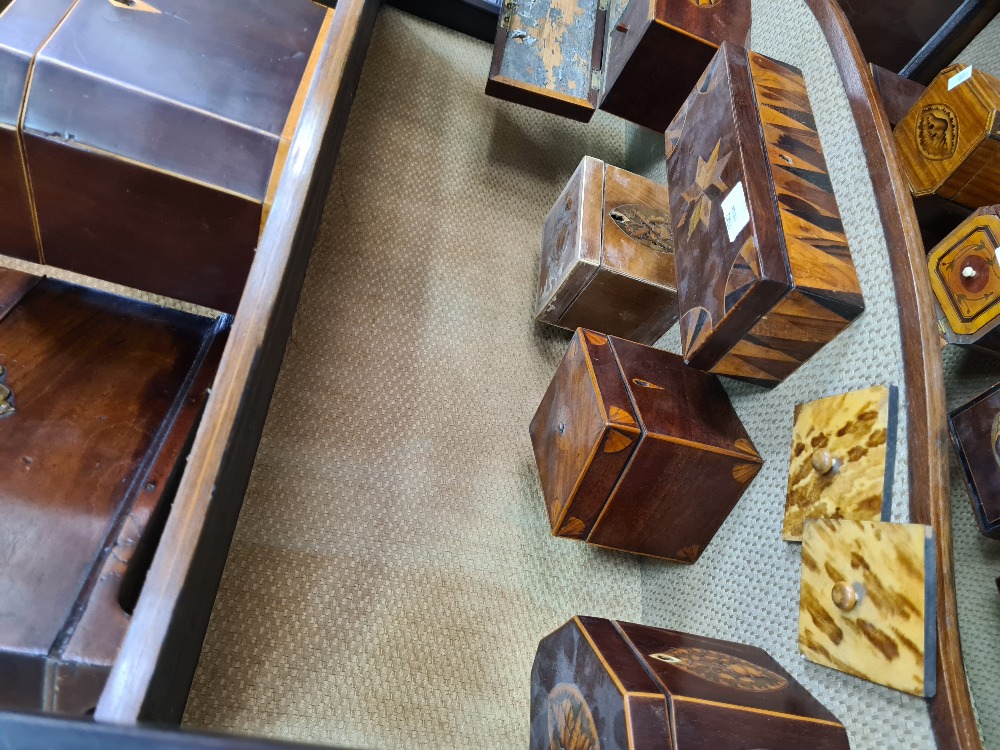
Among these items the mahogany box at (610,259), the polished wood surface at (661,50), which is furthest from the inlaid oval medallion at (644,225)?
the polished wood surface at (661,50)

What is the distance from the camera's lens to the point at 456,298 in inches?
57.5

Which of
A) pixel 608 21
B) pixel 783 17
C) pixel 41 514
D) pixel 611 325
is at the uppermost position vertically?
pixel 783 17

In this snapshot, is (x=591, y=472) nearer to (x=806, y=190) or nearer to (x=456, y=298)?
(x=806, y=190)

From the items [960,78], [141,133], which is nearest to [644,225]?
[960,78]

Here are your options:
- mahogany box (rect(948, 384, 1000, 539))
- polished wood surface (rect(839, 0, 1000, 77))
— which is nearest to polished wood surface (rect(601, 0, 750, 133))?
mahogany box (rect(948, 384, 1000, 539))

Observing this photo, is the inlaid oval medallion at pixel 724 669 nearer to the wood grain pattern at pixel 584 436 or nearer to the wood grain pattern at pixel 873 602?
the wood grain pattern at pixel 873 602

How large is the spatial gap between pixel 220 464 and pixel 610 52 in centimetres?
144

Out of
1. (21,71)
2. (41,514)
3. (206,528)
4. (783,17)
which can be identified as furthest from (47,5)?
(783,17)

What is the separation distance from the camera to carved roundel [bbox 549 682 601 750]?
27.3 inches

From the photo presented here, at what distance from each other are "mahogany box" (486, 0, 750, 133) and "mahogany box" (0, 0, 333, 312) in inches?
26.2

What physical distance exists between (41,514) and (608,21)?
179 centimetres

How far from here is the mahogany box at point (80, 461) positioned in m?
0.68

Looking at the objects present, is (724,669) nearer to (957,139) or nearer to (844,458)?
(844,458)

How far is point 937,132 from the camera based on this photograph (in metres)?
1.53
